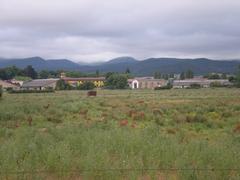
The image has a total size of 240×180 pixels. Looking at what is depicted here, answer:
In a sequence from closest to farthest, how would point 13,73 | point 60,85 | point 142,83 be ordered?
point 60,85 → point 13,73 → point 142,83

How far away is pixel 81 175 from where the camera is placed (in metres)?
7.43

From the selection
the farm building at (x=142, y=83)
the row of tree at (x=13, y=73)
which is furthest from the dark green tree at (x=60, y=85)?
the row of tree at (x=13, y=73)

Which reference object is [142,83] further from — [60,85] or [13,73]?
[60,85]

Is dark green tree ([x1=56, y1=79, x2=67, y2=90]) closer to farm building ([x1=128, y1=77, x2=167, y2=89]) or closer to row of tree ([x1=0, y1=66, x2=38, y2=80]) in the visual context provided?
farm building ([x1=128, y1=77, x2=167, y2=89])

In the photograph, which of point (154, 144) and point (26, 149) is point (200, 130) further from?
point (26, 149)

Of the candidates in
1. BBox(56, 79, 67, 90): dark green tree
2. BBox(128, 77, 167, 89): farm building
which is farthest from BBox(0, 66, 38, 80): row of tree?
BBox(56, 79, 67, 90): dark green tree

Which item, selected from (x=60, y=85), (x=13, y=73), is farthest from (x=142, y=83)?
(x=60, y=85)

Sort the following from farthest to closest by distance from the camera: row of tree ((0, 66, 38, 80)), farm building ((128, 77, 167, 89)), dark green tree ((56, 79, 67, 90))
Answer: row of tree ((0, 66, 38, 80))
farm building ((128, 77, 167, 89))
dark green tree ((56, 79, 67, 90))

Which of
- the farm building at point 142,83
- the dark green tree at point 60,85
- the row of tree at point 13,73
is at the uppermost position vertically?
the row of tree at point 13,73

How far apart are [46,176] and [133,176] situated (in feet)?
5.45

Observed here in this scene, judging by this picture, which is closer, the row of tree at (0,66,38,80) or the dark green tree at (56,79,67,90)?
the dark green tree at (56,79,67,90)

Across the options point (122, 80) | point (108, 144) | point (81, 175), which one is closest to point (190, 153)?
point (108, 144)

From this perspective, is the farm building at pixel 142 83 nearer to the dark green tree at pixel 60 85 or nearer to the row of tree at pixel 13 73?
the dark green tree at pixel 60 85

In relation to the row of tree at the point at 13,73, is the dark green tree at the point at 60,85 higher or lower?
lower
